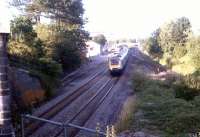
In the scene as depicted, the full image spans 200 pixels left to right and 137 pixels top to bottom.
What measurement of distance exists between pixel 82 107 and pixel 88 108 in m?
0.37

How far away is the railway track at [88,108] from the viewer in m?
18.9

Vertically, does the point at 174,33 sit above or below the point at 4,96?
above

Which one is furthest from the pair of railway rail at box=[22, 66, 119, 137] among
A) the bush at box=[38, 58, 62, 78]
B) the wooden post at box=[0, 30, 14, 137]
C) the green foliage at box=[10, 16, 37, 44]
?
the wooden post at box=[0, 30, 14, 137]

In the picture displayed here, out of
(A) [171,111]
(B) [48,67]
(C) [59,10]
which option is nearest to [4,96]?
(A) [171,111]

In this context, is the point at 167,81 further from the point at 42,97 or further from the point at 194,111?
the point at 194,111

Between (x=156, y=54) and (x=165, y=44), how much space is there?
38.4 ft

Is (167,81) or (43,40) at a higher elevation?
(43,40)

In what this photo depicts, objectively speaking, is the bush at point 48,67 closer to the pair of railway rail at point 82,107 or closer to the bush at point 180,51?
the pair of railway rail at point 82,107

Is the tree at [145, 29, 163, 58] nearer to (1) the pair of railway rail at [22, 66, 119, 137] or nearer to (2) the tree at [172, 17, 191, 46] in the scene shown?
(2) the tree at [172, 17, 191, 46]

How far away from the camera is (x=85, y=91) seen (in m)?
32.7

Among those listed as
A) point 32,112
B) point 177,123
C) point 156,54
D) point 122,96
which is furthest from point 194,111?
point 156,54

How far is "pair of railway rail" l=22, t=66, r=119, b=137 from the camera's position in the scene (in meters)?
19.3

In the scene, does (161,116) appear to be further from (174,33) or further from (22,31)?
(174,33)

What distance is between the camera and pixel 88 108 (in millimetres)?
25188
